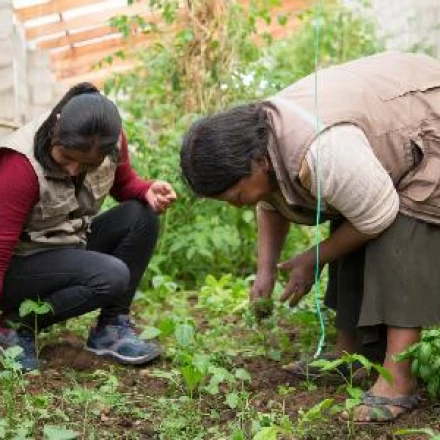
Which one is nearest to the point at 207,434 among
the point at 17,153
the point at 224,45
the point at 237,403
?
the point at 237,403

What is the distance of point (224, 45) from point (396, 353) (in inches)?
A: 128

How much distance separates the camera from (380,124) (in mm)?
2578

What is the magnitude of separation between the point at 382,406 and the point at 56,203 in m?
1.21

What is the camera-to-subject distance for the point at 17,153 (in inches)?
114

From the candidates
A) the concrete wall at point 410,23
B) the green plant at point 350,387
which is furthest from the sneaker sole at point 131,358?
the concrete wall at point 410,23

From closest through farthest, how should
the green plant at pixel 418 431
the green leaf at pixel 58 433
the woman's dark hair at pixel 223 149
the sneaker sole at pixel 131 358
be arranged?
the green plant at pixel 418 431 < the green leaf at pixel 58 433 < the woman's dark hair at pixel 223 149 < the sneaker sole at pixel 131 358

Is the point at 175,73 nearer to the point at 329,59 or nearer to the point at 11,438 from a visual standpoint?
the point at 329,59

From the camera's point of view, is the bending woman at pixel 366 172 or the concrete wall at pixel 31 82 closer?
the bending woman at pixel 366 172

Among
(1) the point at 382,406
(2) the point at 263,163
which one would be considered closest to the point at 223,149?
(2) the point at 263,163

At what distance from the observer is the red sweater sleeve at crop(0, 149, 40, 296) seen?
9.47 ft

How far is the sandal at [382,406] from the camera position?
2545 millimetres

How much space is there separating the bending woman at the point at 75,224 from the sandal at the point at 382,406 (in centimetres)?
90

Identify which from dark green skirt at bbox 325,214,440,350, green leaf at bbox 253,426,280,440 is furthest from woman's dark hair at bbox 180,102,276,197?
green leaf at bbox 253,426,280,440

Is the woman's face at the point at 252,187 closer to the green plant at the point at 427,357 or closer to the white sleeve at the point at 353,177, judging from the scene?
the white sleeve at the point at 353,177
